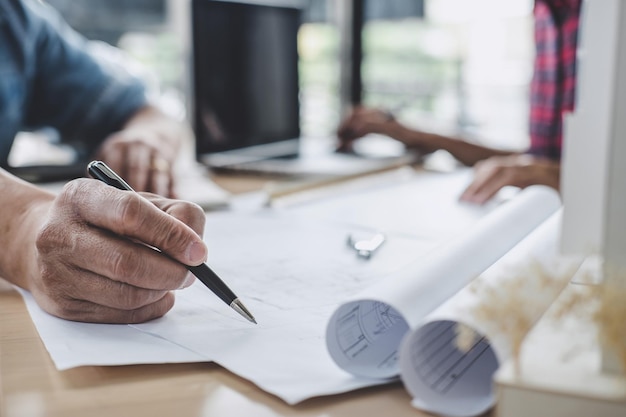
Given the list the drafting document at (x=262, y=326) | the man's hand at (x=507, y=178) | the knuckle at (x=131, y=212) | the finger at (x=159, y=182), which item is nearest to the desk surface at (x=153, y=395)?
the drafting document at (x=262, y=326)

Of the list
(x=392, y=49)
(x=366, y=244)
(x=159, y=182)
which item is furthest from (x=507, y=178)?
(x=392, y=49)

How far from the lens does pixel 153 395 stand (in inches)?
18.6

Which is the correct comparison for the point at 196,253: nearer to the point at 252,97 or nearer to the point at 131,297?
the point at 131,297

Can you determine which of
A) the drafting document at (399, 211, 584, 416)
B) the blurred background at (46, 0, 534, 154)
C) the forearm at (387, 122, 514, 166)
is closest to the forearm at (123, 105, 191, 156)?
the forearm at (387, 122, 514, 166)

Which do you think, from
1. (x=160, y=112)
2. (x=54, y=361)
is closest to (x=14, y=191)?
(x=54, y=361)

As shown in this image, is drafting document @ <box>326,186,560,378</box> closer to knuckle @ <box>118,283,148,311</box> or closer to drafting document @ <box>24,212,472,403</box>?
drafting document @ <box>24,212,472,403</box>

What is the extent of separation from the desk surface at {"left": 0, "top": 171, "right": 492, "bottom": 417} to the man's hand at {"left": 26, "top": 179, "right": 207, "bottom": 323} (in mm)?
65

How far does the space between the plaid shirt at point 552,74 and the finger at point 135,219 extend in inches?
44.9

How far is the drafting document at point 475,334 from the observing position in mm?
405

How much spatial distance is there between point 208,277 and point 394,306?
0.60 ft

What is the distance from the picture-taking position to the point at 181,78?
7.77 ft

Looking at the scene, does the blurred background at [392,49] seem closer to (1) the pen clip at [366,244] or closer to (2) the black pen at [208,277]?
(1) the pen clip at [366,244]

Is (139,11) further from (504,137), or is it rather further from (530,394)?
(530,394)

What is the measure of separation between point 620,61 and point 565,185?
14.7 inches
